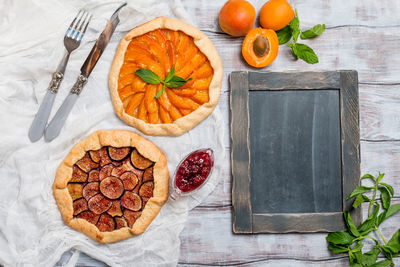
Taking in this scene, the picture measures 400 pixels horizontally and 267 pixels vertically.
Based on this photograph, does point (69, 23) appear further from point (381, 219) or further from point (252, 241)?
point (381, 219)

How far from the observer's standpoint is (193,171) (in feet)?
7.07

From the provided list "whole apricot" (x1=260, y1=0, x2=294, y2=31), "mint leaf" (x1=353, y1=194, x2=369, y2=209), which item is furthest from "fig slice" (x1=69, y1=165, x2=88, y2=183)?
"mint leaf" (x1=353, y1=194, x2=369, y2=209)

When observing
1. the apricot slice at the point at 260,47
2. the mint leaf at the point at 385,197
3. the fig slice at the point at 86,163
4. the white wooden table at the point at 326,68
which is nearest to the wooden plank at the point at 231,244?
the white wooden table at the point at 326,68

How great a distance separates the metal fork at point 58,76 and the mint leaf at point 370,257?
2.16m

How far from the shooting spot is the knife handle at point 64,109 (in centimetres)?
221

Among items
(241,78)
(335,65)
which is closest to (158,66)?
(241,78)

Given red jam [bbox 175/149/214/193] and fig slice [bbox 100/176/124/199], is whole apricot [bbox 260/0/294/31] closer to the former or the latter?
red jam [bbox 175/149/214/193]

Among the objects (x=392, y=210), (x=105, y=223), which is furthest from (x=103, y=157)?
(x=392, y=210)

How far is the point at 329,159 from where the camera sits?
2.30 meters

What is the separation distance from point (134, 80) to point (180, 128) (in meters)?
0.42

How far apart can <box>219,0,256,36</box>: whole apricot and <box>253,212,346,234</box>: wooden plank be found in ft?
3.82

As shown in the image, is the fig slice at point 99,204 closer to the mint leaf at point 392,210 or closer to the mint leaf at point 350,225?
the mint leaf at point 350,225

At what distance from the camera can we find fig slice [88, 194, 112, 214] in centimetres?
222

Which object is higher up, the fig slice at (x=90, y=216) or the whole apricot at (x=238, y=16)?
the whole apricot at (x=238, y=16)
